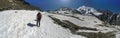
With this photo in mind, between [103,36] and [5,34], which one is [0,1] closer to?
[103,36]

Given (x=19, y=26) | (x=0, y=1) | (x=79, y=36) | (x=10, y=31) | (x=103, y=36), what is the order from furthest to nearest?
(x=0, y=1) → (x=103, y=36) → (x=79, y=36) → (x=19, y=26) → (x=10, y=31)

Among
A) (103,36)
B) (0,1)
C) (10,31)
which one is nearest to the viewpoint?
(10,31)

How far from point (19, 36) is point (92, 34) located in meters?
25.1

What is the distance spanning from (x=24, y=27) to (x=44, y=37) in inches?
215

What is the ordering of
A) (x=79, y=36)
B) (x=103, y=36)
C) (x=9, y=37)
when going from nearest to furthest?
(x=9, y=37) → (x=79, y=36) → (x=103, y=36)

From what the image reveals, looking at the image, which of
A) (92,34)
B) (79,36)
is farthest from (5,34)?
(92,34)

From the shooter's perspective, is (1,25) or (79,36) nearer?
(1,25)

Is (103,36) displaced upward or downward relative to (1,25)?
downward

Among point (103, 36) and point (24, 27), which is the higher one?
point (24, 27)

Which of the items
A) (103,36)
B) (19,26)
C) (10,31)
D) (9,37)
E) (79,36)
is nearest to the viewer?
(9,37)

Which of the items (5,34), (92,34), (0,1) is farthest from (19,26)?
(0,1)

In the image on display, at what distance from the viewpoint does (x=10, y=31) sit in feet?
164

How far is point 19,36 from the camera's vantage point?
151 ft

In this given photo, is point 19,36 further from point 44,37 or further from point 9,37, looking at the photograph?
point 44,37
